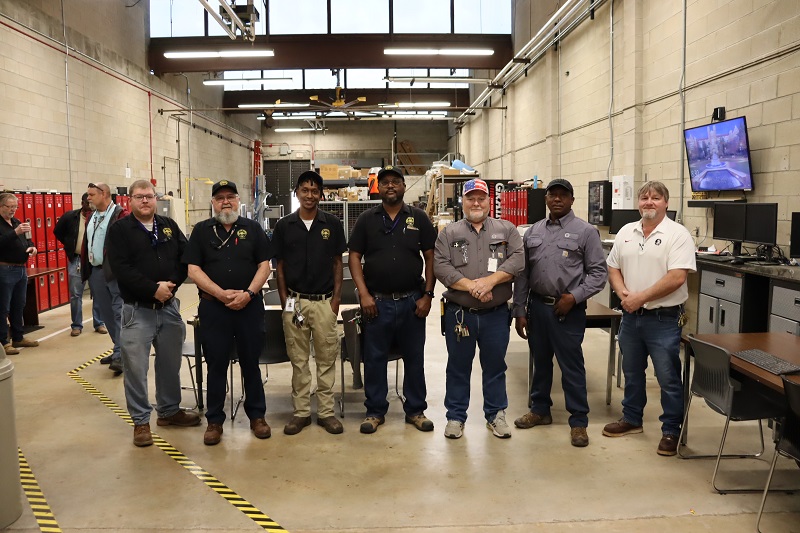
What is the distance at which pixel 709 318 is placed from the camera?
5.66m

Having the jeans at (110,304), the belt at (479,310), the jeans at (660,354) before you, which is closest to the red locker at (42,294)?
the jeans at (110,304)

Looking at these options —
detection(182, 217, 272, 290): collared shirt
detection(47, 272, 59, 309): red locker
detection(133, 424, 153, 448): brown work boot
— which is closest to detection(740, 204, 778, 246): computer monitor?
detection(182, 217, 272, 290): collared shirt

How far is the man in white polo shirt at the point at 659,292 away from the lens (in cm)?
346

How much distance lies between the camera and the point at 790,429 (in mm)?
2723

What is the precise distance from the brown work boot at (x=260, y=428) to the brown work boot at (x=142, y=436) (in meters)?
0.62

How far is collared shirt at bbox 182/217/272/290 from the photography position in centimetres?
371

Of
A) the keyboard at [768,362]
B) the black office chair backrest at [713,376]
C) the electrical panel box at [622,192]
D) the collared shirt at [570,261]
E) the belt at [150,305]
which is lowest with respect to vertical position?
the black office chair backrest at [713,376]

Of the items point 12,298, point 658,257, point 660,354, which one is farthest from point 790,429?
point 12,298

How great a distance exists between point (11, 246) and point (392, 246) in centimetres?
456

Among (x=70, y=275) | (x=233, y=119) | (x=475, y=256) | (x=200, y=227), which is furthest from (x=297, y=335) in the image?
(x=233, y=119)

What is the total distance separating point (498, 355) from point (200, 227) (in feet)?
6.46

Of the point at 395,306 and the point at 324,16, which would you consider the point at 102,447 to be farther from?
the point at 324,16

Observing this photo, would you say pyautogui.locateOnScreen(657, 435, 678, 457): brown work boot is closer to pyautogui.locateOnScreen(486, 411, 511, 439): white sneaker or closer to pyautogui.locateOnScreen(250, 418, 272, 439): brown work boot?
pyautogui.locateOnScreen(486, 411, 511, 439): white sneaker

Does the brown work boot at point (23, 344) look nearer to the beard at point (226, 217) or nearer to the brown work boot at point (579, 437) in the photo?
the beard at point (226, 217)
